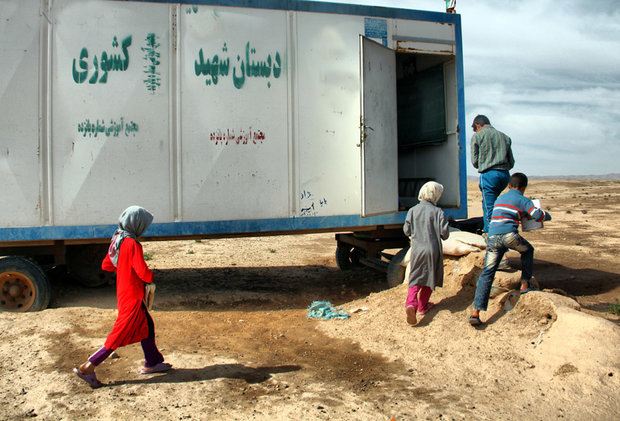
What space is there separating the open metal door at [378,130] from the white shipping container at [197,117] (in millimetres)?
24

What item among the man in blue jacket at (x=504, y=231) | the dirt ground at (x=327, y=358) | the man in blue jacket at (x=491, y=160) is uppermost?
the man in blue jacket at (x=491, y=160)

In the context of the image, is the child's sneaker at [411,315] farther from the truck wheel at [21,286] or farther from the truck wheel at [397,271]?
the truck wheel at [21,286]

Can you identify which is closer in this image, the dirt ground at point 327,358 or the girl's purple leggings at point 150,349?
the dirt ground at point 327,358

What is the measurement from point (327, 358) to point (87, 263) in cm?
380

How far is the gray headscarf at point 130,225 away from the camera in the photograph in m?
3.70

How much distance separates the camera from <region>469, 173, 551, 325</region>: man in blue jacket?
4531 millimetres

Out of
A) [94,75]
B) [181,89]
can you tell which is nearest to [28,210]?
[94,75]

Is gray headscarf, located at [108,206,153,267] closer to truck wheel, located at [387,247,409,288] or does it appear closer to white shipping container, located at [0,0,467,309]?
white shipping container, located at [0,0,467,309]

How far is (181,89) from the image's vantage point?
18.9 ft

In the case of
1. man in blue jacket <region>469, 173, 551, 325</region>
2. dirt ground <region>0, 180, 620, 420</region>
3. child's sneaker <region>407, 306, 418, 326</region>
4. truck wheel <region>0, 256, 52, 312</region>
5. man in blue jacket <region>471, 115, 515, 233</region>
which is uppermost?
man in blue jacket <region>471, 115, 515, 233</region>

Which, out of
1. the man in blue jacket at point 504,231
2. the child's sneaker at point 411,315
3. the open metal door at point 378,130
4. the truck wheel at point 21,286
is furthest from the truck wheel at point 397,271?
the truck wheel at point 21,286

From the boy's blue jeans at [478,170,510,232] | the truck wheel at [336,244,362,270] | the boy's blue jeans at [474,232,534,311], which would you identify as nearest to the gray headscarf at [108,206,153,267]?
the boy's blue jeans at [474,232,534,311]

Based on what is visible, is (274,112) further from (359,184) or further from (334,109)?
(359,184)

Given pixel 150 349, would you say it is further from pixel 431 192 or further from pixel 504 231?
pixel 504 231
